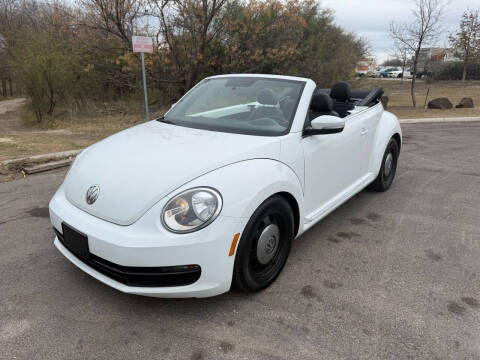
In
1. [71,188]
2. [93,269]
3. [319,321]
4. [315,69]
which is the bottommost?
[319,321]

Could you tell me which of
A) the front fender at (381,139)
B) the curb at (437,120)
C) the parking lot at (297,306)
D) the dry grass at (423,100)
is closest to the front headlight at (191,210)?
the parking lot at (297,306)

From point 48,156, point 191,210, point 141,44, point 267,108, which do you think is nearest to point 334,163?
point 267,108

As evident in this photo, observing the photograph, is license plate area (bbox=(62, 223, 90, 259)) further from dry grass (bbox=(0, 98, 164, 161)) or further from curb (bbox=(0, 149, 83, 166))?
dry grass (bbox=(0, 98, 164, 161))

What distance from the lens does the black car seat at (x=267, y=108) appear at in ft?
9.97

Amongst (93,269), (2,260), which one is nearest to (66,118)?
(2,260)

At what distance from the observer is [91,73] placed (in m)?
16.9

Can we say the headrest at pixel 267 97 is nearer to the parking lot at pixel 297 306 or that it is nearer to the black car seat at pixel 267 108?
the black car seat at pixel 267 108

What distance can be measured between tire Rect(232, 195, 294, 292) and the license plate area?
937 mm

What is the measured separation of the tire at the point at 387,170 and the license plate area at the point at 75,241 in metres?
3.52

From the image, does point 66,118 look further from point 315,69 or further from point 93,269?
point 93,269

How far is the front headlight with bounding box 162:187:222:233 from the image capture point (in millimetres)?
2104

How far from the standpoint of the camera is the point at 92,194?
238cm

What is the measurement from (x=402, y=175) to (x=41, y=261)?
4.90 meters

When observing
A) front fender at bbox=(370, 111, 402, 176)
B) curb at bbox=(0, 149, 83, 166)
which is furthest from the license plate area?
curb at bbox=(0, 149, 83, 166)
